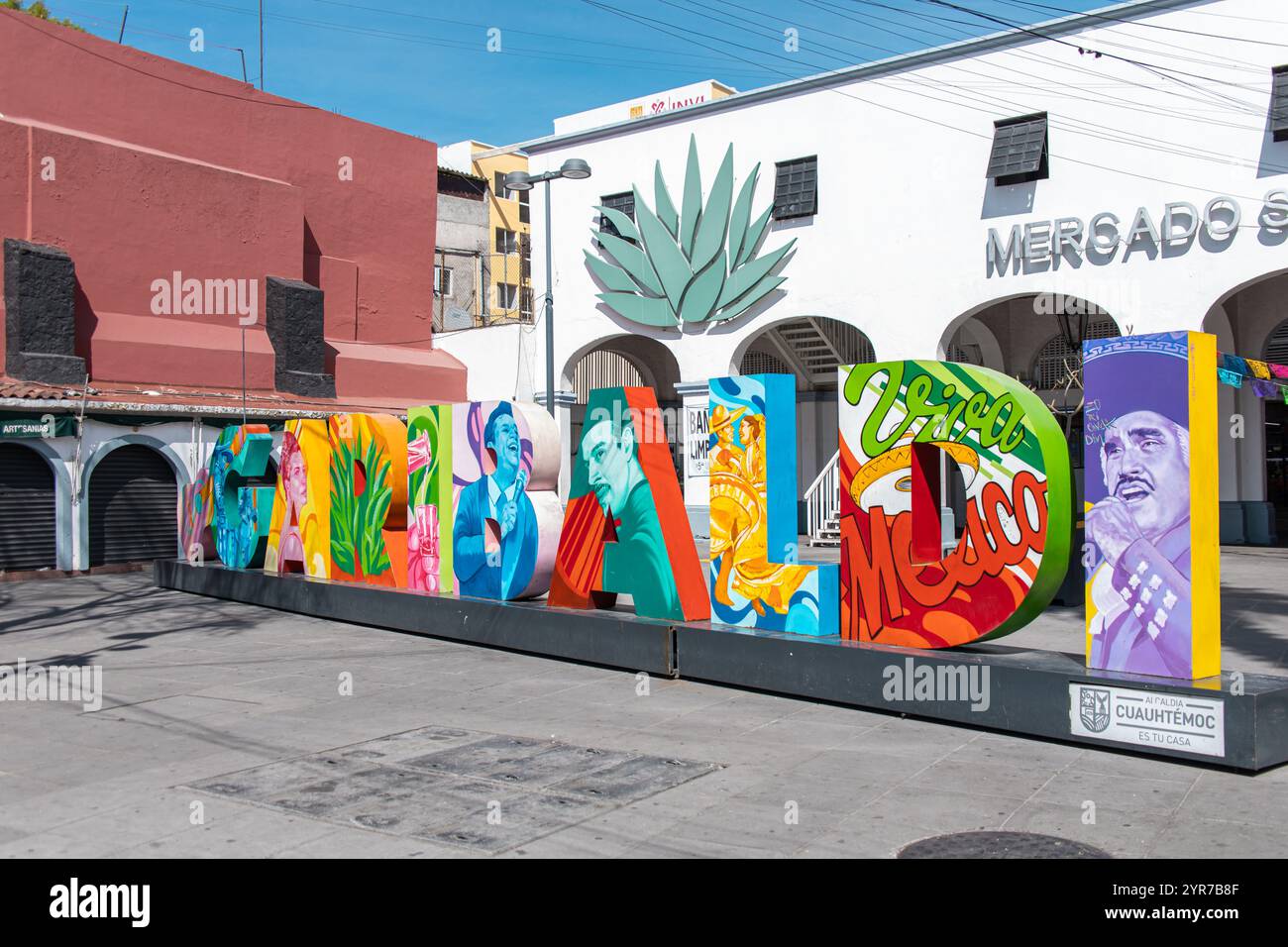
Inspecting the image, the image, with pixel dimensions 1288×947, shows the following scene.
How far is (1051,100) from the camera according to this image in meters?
17.8

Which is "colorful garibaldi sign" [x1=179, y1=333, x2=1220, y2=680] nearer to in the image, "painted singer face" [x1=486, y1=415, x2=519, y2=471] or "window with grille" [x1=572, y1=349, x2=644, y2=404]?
"painted singer face" [x1=486, y1=415, x2=519, y2=471]

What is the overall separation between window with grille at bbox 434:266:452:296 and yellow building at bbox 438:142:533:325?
1275 millimetres

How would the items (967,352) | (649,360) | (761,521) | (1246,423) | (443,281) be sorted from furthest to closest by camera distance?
(443,281) < (649,360) < (967,352) < (1246,423) < (761,521)

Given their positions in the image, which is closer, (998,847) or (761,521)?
(998,847)

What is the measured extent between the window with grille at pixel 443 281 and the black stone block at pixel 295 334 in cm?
1377

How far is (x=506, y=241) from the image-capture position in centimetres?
4469

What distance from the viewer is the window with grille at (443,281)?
39219 millimetres

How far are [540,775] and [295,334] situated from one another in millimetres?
19664

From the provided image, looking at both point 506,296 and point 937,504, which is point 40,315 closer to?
point 937,504

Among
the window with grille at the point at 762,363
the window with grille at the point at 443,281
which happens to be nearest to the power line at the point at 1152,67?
the window with grille at the point at 762,363
